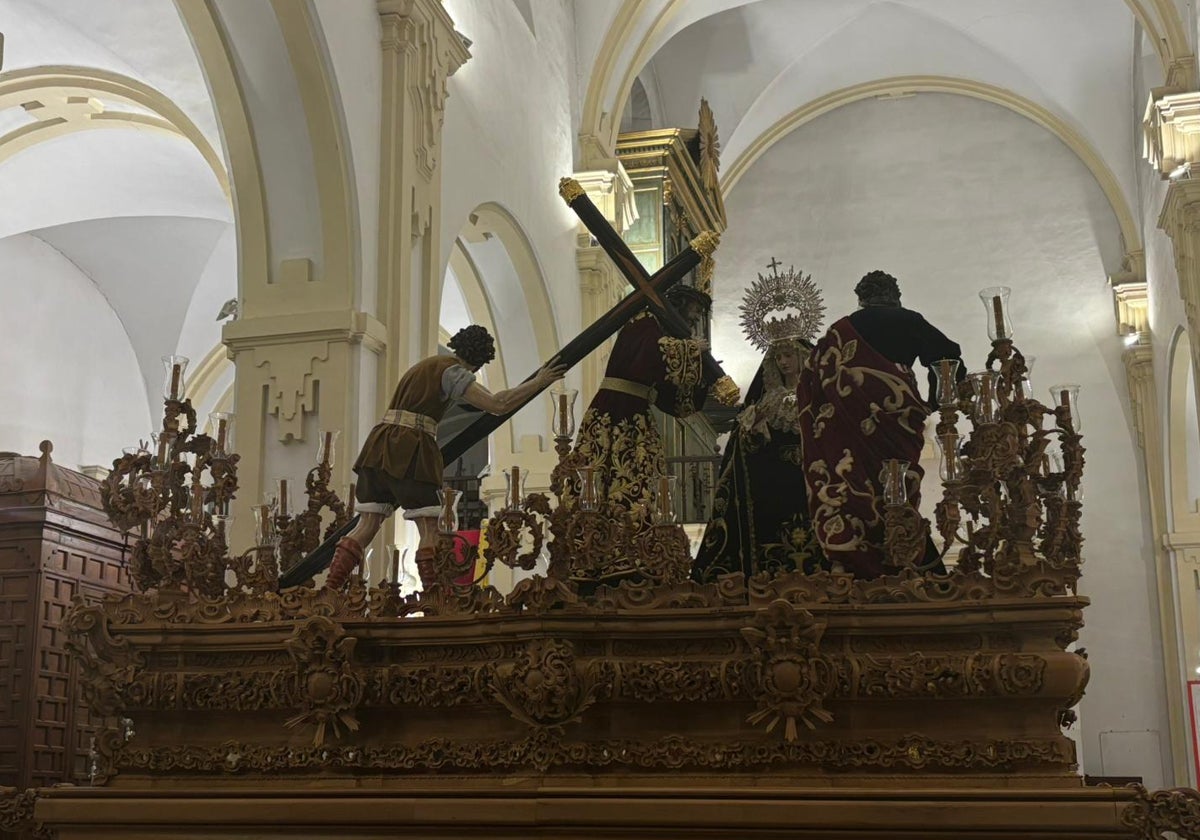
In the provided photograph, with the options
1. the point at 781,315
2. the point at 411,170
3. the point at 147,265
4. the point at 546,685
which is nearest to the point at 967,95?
the point at 781,315

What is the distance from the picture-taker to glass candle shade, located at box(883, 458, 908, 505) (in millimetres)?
3467

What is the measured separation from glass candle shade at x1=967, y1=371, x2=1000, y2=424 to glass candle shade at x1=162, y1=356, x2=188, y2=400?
86.4 inches

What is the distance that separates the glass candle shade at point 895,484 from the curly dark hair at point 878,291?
1076 millimetres

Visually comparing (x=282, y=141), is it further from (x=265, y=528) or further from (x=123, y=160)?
(x=123, y=160)

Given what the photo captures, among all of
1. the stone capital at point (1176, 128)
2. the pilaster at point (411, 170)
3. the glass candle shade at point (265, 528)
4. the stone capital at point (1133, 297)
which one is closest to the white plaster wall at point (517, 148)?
the pilaster at point (411, 170)

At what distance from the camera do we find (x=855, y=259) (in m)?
17.8

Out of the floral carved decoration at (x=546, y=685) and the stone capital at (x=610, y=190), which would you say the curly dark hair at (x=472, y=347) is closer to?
the floral carved decoration at (x=546, y=685)

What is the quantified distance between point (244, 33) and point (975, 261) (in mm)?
12182

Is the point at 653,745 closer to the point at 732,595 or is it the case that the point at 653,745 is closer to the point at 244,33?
the point at 732,595

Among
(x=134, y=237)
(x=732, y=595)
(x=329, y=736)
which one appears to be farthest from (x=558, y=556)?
(x=134, y=237)

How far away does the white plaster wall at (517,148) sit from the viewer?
9573 millimetres

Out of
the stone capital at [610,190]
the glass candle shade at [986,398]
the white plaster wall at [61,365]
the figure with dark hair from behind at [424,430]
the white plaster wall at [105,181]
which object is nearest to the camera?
the glass candle shade at [986,398]

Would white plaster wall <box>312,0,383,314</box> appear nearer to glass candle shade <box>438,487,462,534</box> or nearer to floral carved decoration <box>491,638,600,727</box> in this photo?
glass candle shade <box>438,487,462,534</box>

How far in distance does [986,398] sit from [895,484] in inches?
12.0
